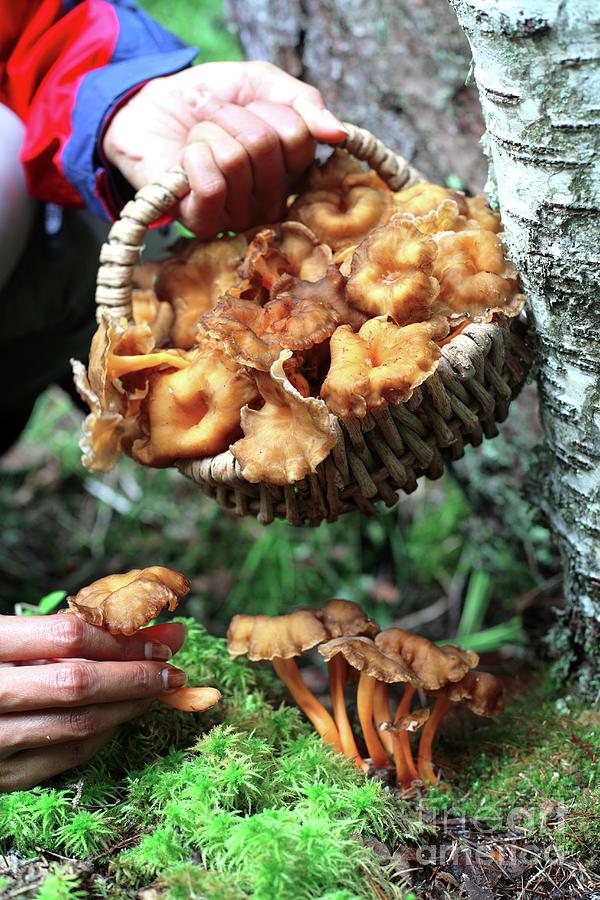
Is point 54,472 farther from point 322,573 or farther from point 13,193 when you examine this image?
point 13,193

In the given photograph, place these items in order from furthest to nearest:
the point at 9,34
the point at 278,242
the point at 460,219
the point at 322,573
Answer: the point at 322,573, the point at 9,34, the point at 278,242, the point at 460,219

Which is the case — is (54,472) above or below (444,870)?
below

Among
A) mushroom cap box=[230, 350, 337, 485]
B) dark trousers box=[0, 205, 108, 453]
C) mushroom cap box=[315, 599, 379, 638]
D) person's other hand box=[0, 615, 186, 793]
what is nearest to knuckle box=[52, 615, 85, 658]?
person's other hand box=[0, 615, 186, 793]

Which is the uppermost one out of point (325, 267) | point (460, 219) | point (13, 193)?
point (460, 219)

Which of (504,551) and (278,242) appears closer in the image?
(278,242)

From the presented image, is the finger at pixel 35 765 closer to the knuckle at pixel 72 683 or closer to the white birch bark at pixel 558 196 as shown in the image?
the knuckle at pixel 72 683

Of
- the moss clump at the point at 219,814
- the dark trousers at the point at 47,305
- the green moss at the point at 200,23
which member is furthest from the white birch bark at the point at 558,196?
the green moss at the point at 200,23

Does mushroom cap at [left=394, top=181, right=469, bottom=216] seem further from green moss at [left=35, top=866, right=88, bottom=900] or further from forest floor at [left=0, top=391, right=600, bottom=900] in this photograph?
green moss at [left=35, top=866, right=88, bottom=900]

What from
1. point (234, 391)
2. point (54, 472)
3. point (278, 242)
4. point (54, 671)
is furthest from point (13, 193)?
point (54, 472)
